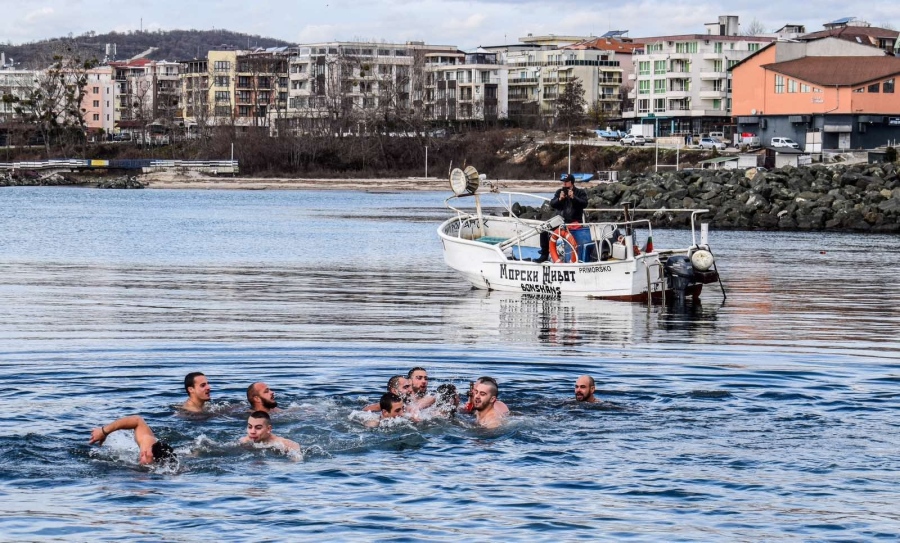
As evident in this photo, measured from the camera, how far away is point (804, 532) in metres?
12.3

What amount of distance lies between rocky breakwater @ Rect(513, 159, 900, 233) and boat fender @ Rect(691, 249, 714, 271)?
30.7 metres

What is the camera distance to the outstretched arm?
561 inches

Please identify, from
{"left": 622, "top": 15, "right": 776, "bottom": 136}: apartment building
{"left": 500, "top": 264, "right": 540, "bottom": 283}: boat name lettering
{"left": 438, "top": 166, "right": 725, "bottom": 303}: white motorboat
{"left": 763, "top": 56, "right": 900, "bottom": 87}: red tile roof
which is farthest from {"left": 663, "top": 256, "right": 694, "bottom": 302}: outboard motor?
{"left": 622, "top": 15, "right": 776, "bottom": 136}: apartment building

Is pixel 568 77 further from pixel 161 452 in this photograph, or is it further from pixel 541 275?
pixel 161 452

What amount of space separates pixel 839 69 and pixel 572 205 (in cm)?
9624

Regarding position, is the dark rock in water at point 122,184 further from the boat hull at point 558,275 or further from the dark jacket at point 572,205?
the dark jacket at point 572,205

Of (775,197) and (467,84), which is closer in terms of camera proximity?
(775,197)

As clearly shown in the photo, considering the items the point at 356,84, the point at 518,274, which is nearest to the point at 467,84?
the point at 356,84

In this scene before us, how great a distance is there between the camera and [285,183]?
132m

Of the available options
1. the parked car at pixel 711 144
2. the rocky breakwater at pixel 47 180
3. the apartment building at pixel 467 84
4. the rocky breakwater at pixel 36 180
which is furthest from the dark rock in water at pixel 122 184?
the parked car at pixel 711 144

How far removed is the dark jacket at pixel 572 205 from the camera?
30525 mm

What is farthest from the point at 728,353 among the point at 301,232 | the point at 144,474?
the point at 301,232

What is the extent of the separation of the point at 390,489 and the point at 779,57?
119 metres

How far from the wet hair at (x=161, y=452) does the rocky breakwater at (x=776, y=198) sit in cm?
4862
